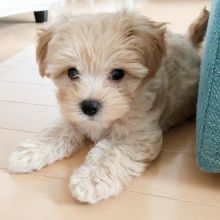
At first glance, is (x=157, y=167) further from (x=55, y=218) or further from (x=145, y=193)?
(x=55, y=218)

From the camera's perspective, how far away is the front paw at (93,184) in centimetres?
104

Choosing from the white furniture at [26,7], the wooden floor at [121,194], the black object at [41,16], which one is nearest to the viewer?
the wooden floor at [121,194]

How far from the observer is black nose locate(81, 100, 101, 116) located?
1.07m

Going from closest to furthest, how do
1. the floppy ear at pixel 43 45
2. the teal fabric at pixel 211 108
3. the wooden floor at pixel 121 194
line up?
the teal fabric at pixel 211 108 → the wooden floor at pixel 121 194 → the floppy ear at pixel 43 45

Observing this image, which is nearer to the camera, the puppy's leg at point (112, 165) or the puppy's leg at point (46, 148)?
the puppy's leg at point (112, 165)

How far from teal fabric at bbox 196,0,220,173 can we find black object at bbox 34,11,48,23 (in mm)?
2422

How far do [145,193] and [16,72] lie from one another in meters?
1.25

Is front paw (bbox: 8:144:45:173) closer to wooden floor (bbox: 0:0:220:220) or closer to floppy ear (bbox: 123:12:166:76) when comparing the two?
wooden floor (bbox: 0:0:220:220)

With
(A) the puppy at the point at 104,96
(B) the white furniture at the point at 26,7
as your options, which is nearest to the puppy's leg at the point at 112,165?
(A) the puppy at the point at 104,96

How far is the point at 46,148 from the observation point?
1.25 meters

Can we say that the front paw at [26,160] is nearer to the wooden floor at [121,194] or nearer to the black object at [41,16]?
the wooden floor at [121,194]

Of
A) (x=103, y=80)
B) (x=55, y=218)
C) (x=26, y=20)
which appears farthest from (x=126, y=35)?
(x=26, y=20)

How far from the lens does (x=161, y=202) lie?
41.9 inches

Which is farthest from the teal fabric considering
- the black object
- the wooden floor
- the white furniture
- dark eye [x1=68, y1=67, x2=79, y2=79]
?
the black object
